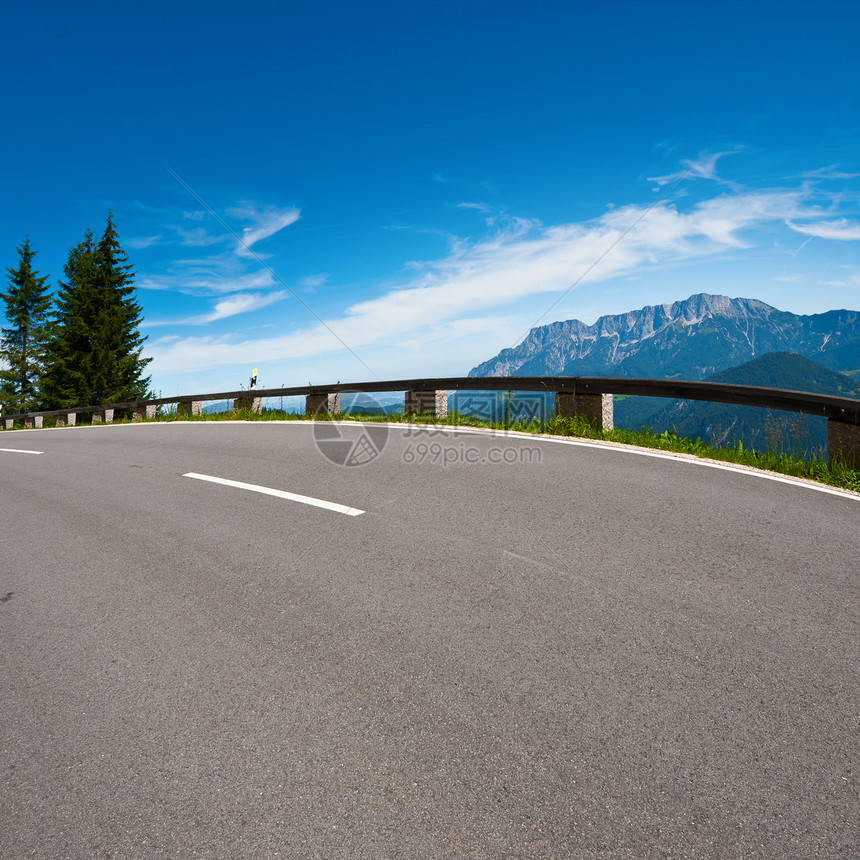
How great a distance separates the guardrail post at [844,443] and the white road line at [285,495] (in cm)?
598

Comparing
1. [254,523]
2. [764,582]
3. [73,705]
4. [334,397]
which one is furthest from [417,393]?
[73,705]

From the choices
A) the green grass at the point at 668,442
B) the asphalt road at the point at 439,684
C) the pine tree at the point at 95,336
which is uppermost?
the pine tree at the point at 95,336

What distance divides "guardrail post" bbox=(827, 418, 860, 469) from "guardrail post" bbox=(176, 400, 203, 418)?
18.2 m

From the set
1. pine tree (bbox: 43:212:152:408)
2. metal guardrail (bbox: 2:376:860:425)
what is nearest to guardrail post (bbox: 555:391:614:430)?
metal guardrail (bbox: 2:376:860:425)

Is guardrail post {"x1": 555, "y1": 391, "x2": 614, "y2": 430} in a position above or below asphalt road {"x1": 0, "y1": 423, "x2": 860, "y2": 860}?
above

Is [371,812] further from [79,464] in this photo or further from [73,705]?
[79,464]

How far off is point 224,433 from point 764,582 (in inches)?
439

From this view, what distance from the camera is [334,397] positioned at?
14797 mm

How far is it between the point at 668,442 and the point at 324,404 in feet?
30.3

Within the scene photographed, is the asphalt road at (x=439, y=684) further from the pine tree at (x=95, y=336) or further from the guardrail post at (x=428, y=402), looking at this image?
the pine tree at (x=95, y=336)

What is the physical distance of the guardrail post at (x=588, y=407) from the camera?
951 centimetres

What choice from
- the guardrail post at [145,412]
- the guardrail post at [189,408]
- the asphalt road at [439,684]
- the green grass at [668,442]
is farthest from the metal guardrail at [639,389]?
the guardrail post at [145,412]

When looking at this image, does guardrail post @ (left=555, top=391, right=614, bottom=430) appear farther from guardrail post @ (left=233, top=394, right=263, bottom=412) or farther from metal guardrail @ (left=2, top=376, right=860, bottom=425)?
guardrail post @ (left=233, top=394, right=263, bottom=412)

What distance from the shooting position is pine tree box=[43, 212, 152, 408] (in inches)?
1471
